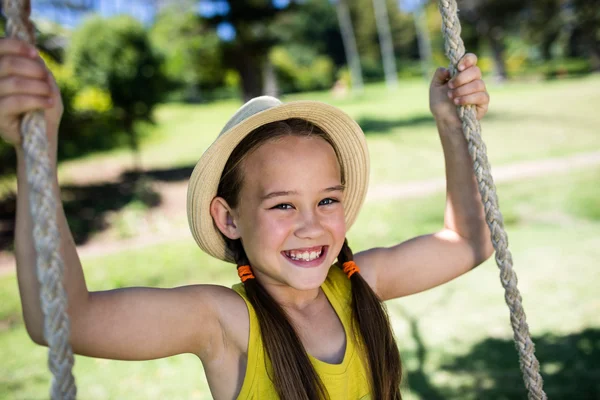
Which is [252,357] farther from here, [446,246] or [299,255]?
[446,246]

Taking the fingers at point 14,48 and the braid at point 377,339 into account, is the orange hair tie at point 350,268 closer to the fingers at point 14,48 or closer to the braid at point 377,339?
the braid at point 377,339

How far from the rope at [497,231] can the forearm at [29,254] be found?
1.13 m

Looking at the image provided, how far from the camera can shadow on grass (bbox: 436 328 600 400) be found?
10.8 ft

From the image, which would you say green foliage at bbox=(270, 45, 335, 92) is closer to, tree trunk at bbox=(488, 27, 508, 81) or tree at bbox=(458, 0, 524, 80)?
tree at bbox=(458, 0, 524, 80)

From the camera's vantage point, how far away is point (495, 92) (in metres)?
26.7

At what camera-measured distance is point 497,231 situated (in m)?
1.55

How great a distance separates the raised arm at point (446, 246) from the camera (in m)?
1.88

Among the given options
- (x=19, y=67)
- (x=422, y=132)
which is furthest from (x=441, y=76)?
(x=422, y=132)

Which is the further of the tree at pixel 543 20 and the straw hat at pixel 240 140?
the tree at pixel 543 20

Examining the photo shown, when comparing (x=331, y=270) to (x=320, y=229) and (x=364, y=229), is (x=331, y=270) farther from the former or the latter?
(x=364, y=229)

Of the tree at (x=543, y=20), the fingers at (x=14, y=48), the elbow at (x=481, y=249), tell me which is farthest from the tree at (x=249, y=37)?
the tree at (x=543, y=20)

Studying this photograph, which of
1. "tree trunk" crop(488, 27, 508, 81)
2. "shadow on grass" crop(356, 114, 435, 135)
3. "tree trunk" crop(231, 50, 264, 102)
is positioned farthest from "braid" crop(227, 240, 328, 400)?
"tree trunk" crop(488, 27, 508, 81)

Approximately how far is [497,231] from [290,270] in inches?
24.5

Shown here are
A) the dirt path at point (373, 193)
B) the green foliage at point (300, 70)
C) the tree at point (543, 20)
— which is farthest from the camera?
the green foliage at point (300, 70)
